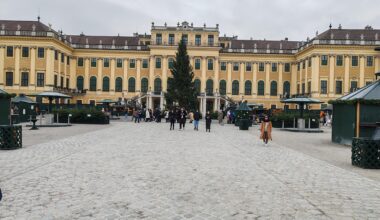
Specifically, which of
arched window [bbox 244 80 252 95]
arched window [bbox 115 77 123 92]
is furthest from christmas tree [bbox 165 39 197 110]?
arched window [bbox 244 80 252 95]

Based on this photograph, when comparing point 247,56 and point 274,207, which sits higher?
point 247,56

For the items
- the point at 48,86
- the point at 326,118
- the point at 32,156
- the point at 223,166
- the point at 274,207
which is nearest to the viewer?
the point at 274,207

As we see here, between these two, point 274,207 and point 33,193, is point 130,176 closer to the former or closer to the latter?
point 33,193

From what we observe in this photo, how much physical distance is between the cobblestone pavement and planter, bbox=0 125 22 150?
0.92 metres

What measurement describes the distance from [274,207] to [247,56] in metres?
65.9

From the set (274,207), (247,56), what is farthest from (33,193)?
(247,56)

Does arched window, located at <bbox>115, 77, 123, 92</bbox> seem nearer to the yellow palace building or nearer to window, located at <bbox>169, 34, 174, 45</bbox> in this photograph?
the yellow palace building

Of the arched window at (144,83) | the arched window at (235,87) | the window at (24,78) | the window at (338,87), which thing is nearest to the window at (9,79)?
the window at (24,78)

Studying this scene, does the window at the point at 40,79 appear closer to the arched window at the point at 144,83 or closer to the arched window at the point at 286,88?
the arched window at the point at 144,83

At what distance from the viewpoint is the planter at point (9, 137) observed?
14.2m

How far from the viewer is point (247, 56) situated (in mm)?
71188

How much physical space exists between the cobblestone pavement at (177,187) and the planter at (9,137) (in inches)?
36.1

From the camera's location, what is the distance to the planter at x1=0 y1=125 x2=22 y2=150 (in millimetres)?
14164

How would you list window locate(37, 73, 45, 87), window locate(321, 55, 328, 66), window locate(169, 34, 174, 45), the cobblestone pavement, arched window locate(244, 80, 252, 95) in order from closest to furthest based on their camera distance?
the cobblestone pavement
window locate(37, 73, 45, 87)
window locate(321, 55, 328, 66)
window locate(169, 34, 174, 45)
arched window locate(244, 80, 252, 95)
